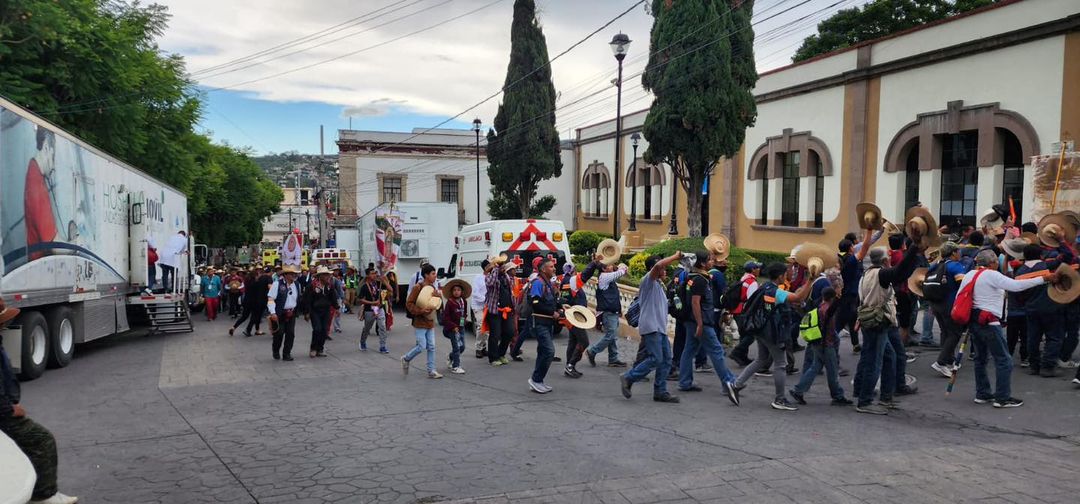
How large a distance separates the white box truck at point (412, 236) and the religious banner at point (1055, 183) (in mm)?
15557

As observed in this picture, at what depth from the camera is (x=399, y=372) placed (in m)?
11.1

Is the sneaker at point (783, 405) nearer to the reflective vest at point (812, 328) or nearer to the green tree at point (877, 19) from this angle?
the reflective vest at point (812, 328)

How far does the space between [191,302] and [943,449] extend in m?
24.9

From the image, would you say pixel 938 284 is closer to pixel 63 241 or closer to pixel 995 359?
pixel 995 359

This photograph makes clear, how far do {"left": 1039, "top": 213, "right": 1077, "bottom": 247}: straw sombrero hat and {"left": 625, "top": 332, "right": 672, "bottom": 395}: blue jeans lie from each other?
5205mm

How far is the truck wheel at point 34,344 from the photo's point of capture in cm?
1066

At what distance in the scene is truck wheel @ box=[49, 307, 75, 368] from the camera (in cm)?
1179

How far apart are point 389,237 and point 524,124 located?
13.8 meters

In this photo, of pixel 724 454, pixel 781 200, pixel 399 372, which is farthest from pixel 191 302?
pixel 724 454

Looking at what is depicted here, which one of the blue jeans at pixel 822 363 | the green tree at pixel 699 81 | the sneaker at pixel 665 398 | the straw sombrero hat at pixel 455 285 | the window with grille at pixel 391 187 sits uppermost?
the green tree at pixel 699 81

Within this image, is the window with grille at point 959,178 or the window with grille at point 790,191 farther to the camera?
the window with grille at point 790,191

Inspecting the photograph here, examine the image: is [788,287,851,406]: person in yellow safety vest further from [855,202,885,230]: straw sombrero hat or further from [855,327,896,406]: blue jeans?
[855,202,885,230]: straw sombrero hat

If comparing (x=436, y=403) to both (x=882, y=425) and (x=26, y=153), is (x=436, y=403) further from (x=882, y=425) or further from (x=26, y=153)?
(x=26, y=153)

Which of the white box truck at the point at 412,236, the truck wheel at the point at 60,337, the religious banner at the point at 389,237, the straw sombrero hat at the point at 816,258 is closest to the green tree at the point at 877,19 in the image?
the white box truck at the point at 412,236
